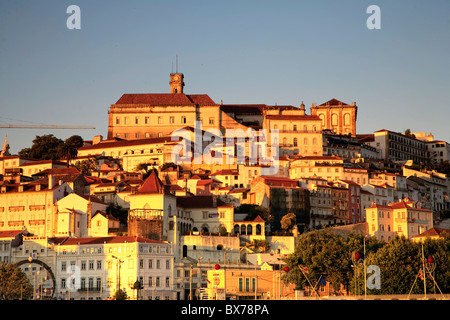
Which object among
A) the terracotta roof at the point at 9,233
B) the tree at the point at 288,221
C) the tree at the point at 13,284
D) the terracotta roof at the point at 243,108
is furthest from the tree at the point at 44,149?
the tree at the point at 13,284

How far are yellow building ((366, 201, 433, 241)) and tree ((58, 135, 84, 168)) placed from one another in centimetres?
4819

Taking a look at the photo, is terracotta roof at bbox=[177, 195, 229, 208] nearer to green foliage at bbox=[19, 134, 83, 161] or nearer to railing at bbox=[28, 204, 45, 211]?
railing at bbox=[28, 204, 45, 211]

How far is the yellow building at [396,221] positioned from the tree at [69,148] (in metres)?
48.2

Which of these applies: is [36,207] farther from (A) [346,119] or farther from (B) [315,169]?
(A) [346,119]

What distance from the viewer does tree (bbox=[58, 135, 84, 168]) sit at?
133 metres

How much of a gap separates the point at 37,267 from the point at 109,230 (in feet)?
33.1

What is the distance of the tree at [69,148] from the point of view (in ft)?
437

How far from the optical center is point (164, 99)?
489 ft

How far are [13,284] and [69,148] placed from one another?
181 ft

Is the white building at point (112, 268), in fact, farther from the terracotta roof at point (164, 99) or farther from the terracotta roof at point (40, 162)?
the terracotta roof at point (164, 99)

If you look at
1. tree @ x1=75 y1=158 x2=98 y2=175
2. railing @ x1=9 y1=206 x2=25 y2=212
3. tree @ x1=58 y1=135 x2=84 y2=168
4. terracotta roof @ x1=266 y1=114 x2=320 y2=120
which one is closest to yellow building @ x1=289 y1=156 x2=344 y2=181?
terracotta roof @ x1=266 y1=114 x2=320 y2=120
